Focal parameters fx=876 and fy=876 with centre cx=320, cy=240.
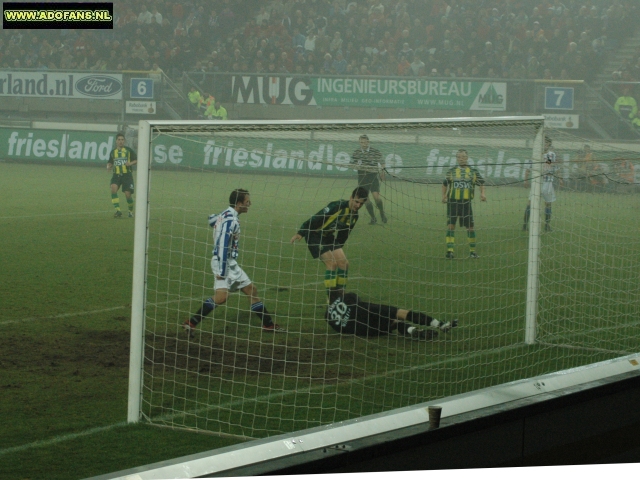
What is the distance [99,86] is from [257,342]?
944 inches

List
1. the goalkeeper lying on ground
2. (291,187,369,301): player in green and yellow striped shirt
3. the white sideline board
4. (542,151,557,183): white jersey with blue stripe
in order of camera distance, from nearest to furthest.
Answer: the white sideline board → (542,151,557,183): white jersey with blue stripe → the goalkeeper lying on ground → (291,187,369,301): player in green and yellow striped shirt

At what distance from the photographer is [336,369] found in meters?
6.32

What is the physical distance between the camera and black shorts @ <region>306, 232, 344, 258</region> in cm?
771

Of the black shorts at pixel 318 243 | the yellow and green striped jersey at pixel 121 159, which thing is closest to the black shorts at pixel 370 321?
the black shorts at pixel 318 243

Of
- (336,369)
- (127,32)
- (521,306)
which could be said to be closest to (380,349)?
(336,369)

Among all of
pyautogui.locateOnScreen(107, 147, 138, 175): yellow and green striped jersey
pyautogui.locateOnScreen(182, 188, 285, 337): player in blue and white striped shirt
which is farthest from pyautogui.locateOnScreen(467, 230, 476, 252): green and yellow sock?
pyautogui.locateOnScreen(107, 147, 138, 175): yellow and green striped jersey

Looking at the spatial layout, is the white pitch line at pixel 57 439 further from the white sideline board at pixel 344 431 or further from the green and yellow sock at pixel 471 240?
the green and yellow sock at pixel 471 240

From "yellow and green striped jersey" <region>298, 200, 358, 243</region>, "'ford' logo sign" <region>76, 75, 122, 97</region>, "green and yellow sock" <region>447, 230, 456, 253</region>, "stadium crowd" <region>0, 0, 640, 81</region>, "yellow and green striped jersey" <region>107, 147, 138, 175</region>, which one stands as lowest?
"green and yellow sock" <region>447, 230, 456, 253</region>

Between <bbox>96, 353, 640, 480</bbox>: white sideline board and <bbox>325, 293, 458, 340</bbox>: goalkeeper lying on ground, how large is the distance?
3.41 metres

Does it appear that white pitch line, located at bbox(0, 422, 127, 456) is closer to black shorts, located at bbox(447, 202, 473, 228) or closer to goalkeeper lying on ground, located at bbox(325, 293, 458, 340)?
goalkeeper lying on ground, located at bbox(325, 293, 458, 340)

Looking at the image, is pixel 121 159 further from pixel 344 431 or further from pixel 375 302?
pixel 344 431

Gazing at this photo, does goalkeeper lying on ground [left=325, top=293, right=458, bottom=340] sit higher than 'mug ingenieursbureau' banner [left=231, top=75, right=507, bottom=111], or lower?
lower

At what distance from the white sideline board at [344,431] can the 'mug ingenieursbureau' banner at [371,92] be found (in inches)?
907

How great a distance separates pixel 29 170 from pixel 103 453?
68.6 feet
